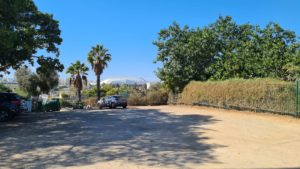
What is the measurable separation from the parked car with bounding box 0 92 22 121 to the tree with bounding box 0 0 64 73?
212 cm

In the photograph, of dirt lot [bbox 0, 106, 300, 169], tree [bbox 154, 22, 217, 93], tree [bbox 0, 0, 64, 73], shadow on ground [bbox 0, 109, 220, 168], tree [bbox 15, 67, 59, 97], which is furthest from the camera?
tree [bbox 15, 67, 59, 97]

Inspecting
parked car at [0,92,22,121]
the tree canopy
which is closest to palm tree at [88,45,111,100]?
the tree canopy

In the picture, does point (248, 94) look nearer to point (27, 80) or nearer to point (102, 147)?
point (102, 147)

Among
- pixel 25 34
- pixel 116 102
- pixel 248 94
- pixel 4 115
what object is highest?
pixel 25 34

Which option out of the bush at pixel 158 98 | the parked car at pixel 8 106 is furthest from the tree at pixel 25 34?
the bush at pixel 158 98

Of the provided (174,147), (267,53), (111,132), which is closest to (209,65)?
(267,53)

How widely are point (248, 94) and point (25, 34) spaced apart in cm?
1351

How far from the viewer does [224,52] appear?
3275 cm

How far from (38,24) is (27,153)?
1401 centimetres

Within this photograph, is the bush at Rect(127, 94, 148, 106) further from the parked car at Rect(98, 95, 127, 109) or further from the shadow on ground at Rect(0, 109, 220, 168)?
the shadow on ground at Rect(0, 109, 220, 168)

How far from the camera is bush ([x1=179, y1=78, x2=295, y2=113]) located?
60.9ft

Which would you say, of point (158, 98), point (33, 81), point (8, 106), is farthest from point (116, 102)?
point (33, 81)

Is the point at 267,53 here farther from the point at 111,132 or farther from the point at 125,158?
the point at 125,158

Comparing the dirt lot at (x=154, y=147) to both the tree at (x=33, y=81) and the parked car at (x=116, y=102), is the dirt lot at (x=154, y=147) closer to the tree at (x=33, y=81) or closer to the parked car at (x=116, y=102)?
the parked car at (x=116, y=102)
